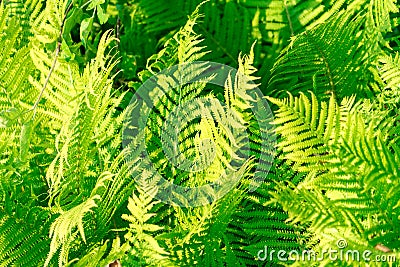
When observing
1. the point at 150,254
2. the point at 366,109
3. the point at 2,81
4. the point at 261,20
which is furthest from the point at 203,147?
the point at 261,20

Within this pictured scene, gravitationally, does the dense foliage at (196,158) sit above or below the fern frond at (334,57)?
below

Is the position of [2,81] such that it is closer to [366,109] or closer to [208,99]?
[208,99]

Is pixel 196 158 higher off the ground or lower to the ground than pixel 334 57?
lower

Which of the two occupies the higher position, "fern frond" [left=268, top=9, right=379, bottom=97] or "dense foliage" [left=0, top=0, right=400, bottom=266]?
"fern frond" [left=268, top=9, right=379, bottom=97]

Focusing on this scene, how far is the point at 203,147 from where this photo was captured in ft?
3.92

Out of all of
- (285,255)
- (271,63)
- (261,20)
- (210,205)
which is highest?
(261,20)

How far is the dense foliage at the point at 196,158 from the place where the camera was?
989 millimetres

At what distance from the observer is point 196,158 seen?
4.02 ft

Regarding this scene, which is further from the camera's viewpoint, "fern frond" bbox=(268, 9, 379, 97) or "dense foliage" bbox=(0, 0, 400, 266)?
"fern frond" bbox=(268, 9, 379, 97)

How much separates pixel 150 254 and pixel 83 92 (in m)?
0.35

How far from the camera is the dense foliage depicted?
3.24ft

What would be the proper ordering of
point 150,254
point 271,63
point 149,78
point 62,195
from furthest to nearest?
point 271,63
point 149,78
point 62,195
point 150,254

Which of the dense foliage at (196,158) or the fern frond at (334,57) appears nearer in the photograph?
the dense foliage at (196,158)

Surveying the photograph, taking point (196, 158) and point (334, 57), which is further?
point (334, 57)
